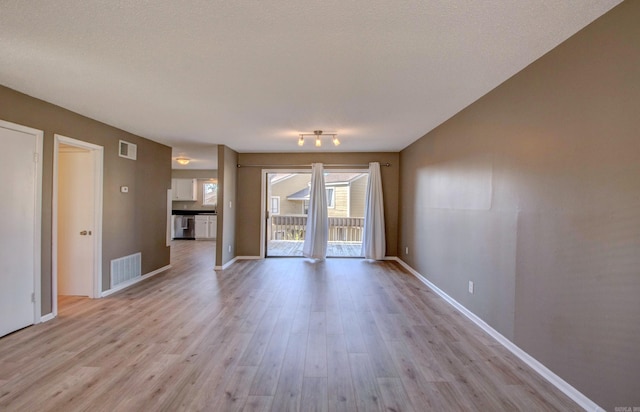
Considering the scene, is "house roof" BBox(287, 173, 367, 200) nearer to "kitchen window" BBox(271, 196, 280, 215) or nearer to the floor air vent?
"kitchen window" BBox(271, 196, 280, 215)

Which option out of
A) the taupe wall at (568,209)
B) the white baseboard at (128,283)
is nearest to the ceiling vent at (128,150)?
the white baseboard at (128,283)

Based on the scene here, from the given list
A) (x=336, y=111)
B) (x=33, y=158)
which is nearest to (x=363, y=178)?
(x=336, y=111)

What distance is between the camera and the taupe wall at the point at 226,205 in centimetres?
538

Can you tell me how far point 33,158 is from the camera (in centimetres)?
292

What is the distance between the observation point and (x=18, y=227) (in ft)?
9.15

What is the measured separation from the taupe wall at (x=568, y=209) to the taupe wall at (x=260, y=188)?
10.0 feet

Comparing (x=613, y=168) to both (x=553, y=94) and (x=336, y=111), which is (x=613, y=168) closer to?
(x=553, y=94)

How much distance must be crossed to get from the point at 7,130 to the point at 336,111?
3.25 m

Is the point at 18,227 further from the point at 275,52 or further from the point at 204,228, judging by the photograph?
the point at 204,228

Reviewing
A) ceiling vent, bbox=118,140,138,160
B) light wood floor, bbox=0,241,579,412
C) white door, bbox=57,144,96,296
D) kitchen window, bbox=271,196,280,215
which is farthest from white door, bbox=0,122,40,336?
kitchen window, bbox=271,196,280,215

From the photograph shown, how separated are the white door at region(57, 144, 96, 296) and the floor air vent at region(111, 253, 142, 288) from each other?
305mm

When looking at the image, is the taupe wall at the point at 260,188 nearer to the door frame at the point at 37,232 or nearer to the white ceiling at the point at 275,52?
the white ceiling at the point at 275,52

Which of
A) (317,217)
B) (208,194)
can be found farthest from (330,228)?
(208,194)

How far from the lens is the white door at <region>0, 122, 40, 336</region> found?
105 inches
